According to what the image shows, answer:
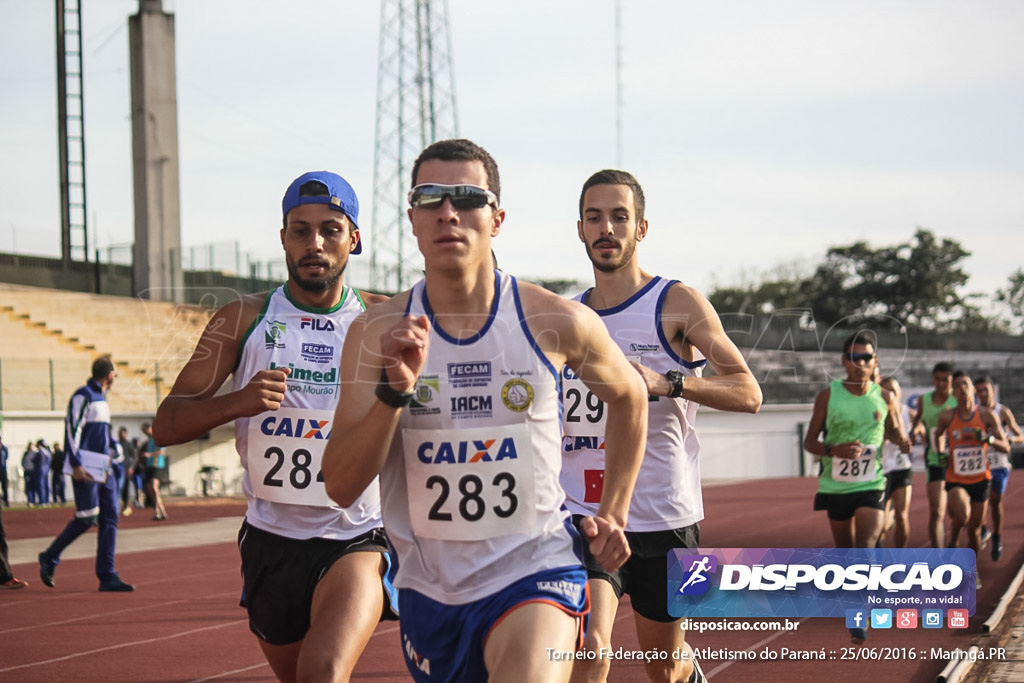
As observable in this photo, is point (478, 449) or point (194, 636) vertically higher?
point (478, 449)

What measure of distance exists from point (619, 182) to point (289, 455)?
207 centimetres

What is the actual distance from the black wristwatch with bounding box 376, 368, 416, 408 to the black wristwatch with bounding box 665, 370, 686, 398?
2.03m

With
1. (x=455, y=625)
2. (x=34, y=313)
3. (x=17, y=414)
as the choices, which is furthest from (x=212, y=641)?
(x=34, y=313)

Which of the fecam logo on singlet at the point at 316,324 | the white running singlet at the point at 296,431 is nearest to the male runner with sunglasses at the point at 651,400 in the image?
the white running singlet at the point at 296,431

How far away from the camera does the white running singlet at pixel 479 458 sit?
138 inches

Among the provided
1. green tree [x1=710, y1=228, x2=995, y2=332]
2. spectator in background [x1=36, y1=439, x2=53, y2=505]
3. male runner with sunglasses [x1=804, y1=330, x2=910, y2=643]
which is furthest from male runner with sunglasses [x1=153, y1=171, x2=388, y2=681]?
green tree [x1=710, y1=228, x2=995, y2=332]

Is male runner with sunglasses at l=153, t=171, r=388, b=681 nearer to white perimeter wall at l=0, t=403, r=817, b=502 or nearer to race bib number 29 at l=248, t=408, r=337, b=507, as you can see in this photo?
race bib number 29 at l=248, t=408, r=337, b=507

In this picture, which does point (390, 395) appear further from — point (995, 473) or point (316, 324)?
point (995, 473)

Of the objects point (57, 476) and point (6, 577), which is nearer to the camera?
point (6, 577)

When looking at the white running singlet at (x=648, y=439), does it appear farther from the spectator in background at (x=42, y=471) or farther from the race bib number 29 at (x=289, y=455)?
the spectator in background at (x=42, y=471)

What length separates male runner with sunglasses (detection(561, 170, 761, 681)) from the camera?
532cm

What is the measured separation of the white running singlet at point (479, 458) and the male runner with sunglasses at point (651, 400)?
64.4 inches

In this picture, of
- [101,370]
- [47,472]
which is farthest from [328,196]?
[47,472]

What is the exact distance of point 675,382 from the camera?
16.5ft
